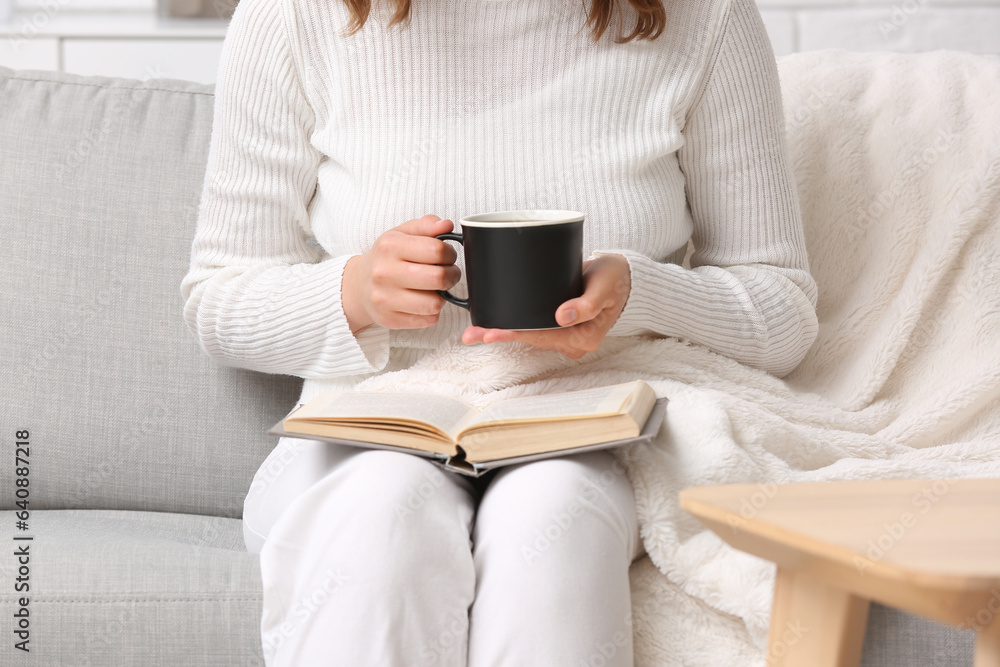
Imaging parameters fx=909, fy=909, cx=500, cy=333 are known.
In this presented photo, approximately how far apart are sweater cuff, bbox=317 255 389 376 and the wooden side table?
1.43ft

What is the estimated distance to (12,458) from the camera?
3.72 feet

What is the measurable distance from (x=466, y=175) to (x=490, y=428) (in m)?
0.32

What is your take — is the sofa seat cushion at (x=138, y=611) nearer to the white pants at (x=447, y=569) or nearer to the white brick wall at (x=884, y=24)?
the white pants at (x=447, y=569)

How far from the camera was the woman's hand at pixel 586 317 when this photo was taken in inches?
29.0

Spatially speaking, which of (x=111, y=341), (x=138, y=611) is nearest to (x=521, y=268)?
(x=138, y=611)

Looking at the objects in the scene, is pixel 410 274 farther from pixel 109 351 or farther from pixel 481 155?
pixel 109 351

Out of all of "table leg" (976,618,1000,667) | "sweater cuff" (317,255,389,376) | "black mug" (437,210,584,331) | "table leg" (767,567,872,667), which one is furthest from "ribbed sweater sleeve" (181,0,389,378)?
"table leg" (976,618,1000,667)

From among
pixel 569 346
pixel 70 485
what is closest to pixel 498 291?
pixel 569 346

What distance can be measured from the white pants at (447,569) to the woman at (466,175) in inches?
3.8

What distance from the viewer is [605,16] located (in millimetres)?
940

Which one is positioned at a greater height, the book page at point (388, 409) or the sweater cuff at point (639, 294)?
the sweater cuff at point (639, 294)

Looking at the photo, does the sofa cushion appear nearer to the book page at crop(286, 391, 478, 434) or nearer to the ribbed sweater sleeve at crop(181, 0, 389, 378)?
the ribbed sweater sleeve at crop(181, 0, 389, 378)

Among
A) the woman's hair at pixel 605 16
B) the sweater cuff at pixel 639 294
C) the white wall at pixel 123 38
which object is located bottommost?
the sweater cuff at pixel 639 294

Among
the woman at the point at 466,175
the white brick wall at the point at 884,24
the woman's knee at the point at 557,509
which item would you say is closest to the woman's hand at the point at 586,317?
the woman at the point at 466,175
